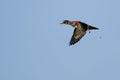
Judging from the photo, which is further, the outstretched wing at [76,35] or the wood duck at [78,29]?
the outstretched wing at [76,35]

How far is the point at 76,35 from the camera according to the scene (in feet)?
176

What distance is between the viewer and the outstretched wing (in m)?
53.1

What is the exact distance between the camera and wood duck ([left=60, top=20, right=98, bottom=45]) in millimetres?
52031

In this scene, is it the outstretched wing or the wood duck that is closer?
the wood duck

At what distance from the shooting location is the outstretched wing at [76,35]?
5309 cm

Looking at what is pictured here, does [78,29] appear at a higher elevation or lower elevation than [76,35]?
higher

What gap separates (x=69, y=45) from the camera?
Answer: 53906 millimetres

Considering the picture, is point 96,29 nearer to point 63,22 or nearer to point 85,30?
point 85,30

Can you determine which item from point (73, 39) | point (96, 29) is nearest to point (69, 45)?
point (73, 39)

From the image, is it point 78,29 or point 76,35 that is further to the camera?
point 76,35

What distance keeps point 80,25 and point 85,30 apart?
3.43 feet

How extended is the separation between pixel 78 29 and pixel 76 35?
42.3 inches

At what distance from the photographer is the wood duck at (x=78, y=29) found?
52031mm

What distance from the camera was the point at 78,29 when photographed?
174ft
